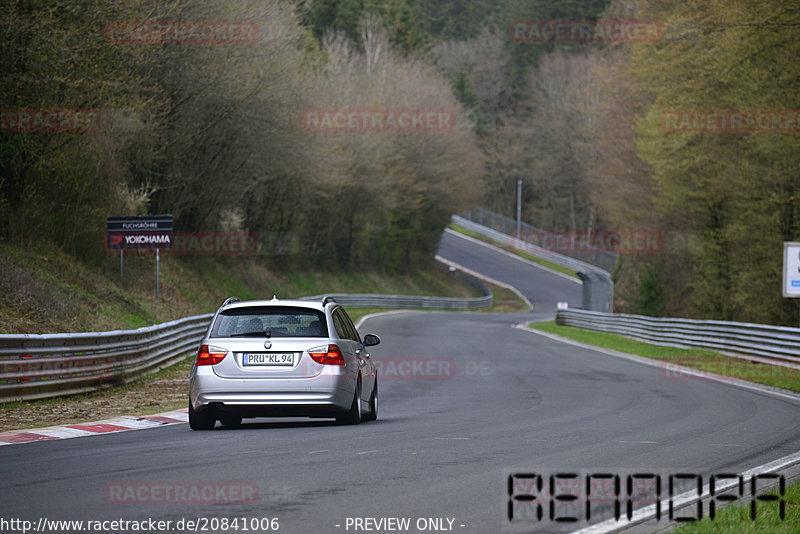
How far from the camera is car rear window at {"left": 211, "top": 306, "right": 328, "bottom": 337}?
40.6ft


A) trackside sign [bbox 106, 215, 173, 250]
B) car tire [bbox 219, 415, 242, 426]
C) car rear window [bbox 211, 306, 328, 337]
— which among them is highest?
trackside sign [bbox 106, 215, 173, 250]

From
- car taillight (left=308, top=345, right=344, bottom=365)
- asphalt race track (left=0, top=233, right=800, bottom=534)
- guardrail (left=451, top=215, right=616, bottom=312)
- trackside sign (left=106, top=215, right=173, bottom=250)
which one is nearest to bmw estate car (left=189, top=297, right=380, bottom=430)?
car taillight (left=308, top=345, right=344, bottom=365)

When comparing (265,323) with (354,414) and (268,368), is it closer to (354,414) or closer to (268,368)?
(268,368)

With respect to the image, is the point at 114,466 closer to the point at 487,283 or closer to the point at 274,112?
the point at 274,112

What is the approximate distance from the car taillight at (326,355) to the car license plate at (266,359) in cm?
27

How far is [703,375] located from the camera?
24406mm

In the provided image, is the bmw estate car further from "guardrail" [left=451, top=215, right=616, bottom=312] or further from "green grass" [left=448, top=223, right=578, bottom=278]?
"green grass" [left=448, top=223, right=578, bottom=278]

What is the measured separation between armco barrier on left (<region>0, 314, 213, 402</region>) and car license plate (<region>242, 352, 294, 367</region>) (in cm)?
445

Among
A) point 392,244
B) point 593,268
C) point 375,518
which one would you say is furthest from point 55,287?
point 593,268

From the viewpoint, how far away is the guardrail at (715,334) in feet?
84.0

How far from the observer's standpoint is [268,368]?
478 inches

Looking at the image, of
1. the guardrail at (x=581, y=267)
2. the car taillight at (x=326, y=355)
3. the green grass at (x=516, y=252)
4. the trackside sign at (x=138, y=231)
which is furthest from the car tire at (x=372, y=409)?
the green grass at (x=516, y=252)

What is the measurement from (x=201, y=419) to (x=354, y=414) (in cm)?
184

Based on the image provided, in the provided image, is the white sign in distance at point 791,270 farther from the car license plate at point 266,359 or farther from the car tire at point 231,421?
the car license plate at point 266,359
